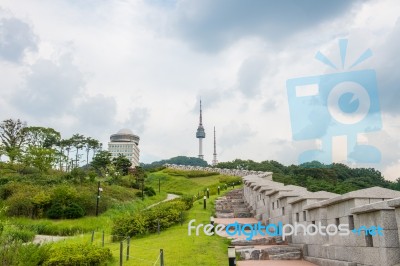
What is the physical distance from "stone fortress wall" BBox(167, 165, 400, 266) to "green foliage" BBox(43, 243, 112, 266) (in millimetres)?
5364

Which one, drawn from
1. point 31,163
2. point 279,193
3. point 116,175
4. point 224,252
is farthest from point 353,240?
point 31,163

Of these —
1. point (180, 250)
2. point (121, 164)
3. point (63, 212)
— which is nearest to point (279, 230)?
point (180, 250)

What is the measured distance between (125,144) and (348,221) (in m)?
109

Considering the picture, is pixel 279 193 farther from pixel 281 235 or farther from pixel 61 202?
pixel 61 202

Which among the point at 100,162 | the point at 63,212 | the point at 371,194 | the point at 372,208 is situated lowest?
the point at 372,208

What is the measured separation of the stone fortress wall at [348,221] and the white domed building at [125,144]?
10163cm

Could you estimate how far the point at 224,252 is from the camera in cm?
1025

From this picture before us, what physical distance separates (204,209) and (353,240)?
12.1m

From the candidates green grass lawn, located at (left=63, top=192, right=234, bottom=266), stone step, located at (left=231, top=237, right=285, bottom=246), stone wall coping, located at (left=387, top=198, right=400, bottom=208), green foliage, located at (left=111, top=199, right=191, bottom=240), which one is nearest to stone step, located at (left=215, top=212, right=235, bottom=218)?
green foliage, located at (left=111, top=199, right=191, bottom=240)

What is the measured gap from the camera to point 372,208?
633cm

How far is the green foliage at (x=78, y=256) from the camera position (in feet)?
29.1

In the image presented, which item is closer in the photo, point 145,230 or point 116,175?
point 145,230

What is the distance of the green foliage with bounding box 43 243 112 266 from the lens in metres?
8.87

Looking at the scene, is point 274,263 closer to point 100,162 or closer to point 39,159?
point 39,159
